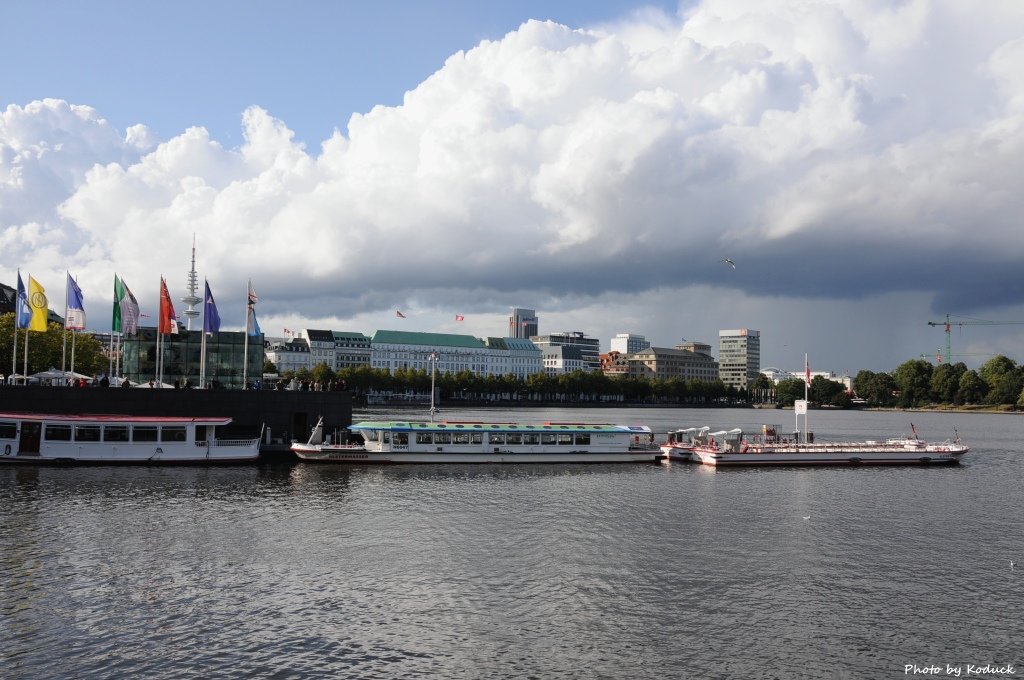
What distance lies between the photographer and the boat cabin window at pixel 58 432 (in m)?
70.0

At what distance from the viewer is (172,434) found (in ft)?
239

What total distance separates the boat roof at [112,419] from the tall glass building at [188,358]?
20266 mm

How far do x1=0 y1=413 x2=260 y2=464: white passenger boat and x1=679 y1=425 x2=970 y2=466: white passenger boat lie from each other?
4705 cm

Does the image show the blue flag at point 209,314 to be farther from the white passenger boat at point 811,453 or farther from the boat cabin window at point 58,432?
the white passenger boat at point 811,453

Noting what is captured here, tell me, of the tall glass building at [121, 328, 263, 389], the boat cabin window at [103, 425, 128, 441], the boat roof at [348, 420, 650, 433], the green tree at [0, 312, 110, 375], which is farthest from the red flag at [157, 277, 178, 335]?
the green tree at [0, 312, 110, 375]

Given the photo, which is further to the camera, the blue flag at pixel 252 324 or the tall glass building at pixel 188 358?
the tall glass building at pixel 188 358

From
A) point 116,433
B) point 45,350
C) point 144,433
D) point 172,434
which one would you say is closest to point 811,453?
point 172,434

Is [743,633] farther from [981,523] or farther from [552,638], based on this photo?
[981,523]

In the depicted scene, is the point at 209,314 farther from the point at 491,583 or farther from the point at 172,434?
the point at 491,583

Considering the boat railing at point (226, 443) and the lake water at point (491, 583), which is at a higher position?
the boat railing at point (226, 443)

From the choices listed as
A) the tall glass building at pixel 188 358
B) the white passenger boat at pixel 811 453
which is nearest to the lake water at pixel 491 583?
the white passenger boat at pixel 811 453

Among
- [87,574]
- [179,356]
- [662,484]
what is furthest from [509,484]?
[179,356]

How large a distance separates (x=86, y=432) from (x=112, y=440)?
7.06 feet

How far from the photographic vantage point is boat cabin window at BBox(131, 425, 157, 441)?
71875 mm
